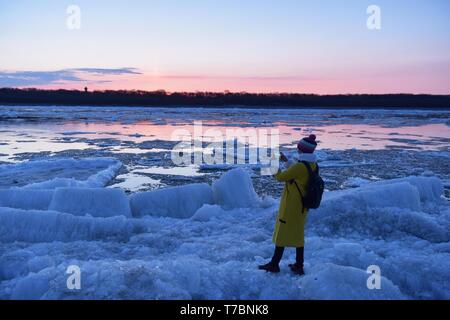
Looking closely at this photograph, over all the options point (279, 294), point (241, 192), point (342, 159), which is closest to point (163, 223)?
point (241, 192)

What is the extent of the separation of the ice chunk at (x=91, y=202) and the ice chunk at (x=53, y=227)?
1.67ft

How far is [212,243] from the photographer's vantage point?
5.30 metres

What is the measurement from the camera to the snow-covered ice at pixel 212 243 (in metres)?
3.89

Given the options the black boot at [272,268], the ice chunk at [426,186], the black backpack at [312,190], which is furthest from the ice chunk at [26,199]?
the ice chunk at [426,186]

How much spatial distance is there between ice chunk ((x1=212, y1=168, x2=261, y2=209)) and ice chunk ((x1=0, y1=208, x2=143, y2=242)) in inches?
69.6

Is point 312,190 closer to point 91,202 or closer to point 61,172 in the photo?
point 91,202

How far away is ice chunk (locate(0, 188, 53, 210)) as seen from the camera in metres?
6.40

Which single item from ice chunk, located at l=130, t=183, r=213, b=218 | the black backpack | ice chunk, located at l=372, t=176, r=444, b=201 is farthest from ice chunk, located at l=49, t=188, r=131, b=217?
ice chunk, located at l=372, t=176, r=444, b=201

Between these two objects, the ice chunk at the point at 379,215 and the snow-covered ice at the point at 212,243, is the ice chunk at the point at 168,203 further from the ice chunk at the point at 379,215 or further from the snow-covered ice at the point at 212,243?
the ice chunk at the point at 379,215

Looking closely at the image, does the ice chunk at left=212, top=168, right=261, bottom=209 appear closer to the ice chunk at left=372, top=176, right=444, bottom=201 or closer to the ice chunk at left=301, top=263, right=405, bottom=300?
the ice chunk at left=372, top=176, right=444, bottom=201

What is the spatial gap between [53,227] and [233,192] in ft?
9.18

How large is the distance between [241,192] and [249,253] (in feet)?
7.17
